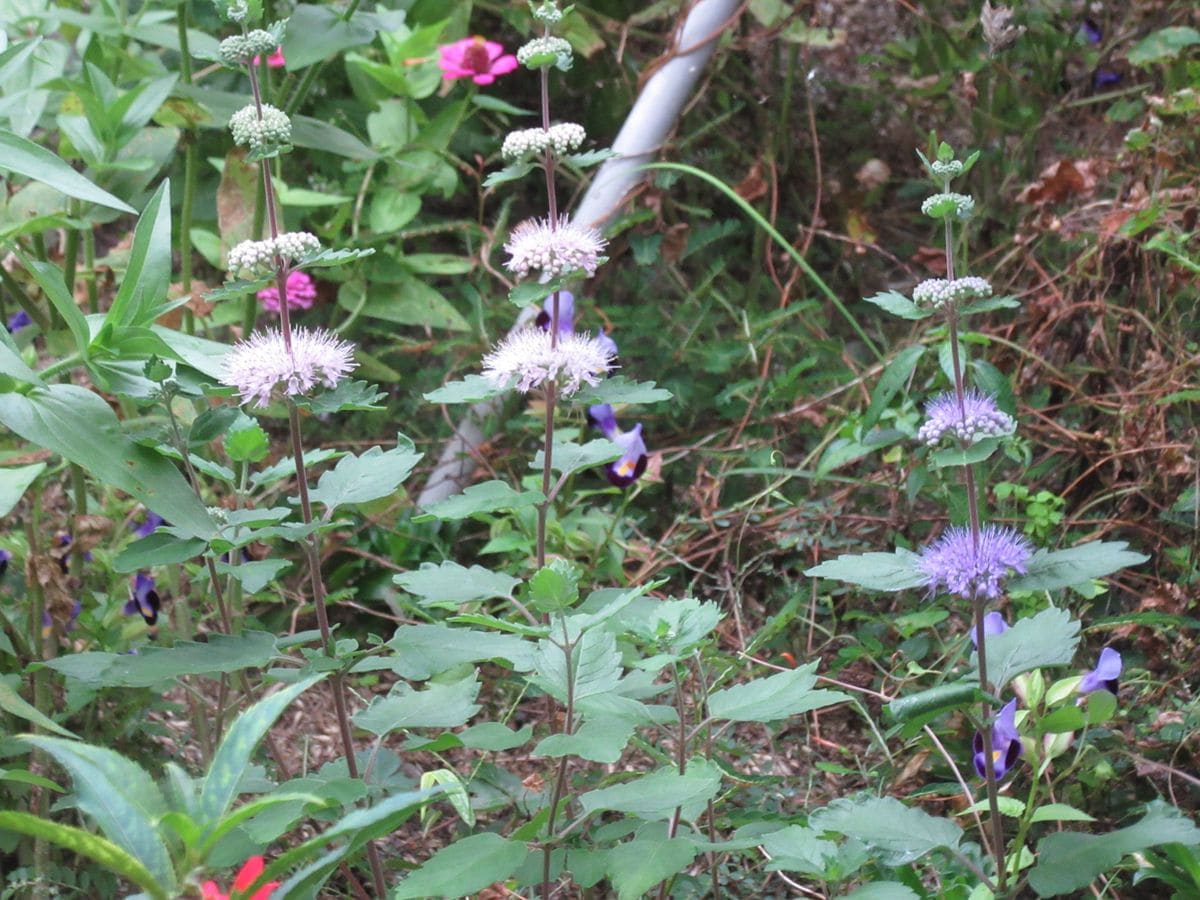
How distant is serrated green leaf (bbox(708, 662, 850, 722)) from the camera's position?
1102 millimetres

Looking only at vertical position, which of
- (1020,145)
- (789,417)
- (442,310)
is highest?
(1020,145)

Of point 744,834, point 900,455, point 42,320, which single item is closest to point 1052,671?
point 900,455

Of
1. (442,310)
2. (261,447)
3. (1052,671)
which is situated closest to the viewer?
(261,447)

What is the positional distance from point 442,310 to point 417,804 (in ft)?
5.35

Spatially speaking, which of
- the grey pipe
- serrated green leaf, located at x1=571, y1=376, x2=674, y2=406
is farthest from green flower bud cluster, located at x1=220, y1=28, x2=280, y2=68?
the grey pipe

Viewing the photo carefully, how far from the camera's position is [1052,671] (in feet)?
5.38

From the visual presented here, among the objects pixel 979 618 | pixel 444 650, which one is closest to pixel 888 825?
pixel 979 618

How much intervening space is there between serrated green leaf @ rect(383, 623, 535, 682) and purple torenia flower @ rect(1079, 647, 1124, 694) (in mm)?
606

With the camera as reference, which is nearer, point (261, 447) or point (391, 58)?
point (261, 447)

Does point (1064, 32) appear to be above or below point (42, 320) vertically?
above

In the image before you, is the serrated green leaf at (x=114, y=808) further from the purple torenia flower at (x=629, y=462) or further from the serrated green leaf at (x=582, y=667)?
the purple torenia flower at (x=629, y=462)

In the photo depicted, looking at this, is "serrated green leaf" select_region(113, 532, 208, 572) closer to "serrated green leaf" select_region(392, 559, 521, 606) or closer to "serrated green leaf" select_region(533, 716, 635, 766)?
"serrated green leaf" select_region(392, 559, 521, 606)

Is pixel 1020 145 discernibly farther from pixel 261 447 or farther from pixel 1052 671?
pixel 261 447

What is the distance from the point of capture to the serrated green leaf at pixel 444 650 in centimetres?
112
